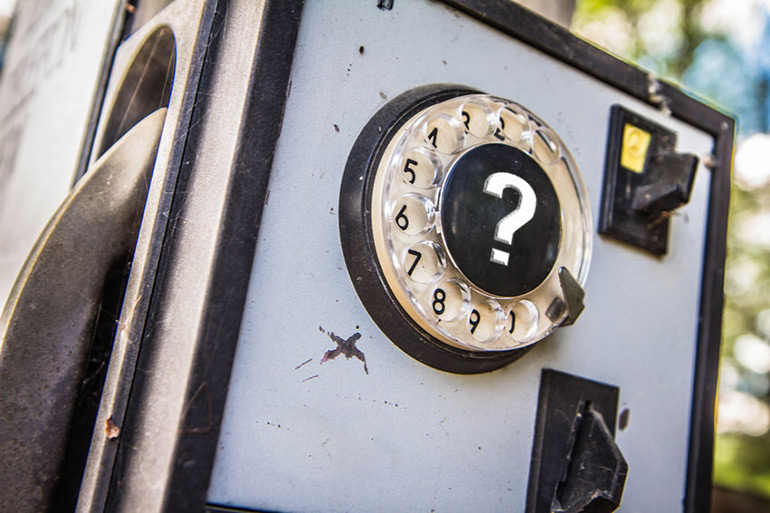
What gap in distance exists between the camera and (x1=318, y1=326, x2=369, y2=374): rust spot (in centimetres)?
71

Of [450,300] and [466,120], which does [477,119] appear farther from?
[450,300]

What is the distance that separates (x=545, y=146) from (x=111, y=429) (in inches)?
23.9

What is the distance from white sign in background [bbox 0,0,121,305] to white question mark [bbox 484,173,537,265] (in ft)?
2.06

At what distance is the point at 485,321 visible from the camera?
0.79m

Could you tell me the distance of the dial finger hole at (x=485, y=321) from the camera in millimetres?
773

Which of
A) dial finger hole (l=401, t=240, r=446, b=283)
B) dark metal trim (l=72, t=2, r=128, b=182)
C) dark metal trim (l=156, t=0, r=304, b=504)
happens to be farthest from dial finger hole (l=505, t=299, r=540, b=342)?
dark metal trim (l=72, t=2, r=128, b=182)

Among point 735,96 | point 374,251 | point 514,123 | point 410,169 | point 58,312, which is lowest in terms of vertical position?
point 58,312

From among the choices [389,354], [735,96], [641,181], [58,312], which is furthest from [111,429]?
[735,96]

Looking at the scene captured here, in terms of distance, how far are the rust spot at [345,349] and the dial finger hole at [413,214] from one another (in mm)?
130

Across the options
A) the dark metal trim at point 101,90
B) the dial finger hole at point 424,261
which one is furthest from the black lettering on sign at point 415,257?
the dark metal trim at point 101,90

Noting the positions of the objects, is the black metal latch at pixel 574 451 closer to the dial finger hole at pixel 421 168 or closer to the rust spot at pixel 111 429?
the dial finger hole at pixel 421 168

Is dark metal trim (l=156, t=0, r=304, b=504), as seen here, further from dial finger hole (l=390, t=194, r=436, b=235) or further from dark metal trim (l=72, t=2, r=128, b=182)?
dark metal trim (l=72, t=2, r=128, b=182)

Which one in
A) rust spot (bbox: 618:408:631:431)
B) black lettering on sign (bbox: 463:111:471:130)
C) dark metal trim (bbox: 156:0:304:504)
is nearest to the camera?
dark metal trim (bbox: 156:0:304:504)

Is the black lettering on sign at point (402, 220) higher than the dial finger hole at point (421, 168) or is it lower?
lower
